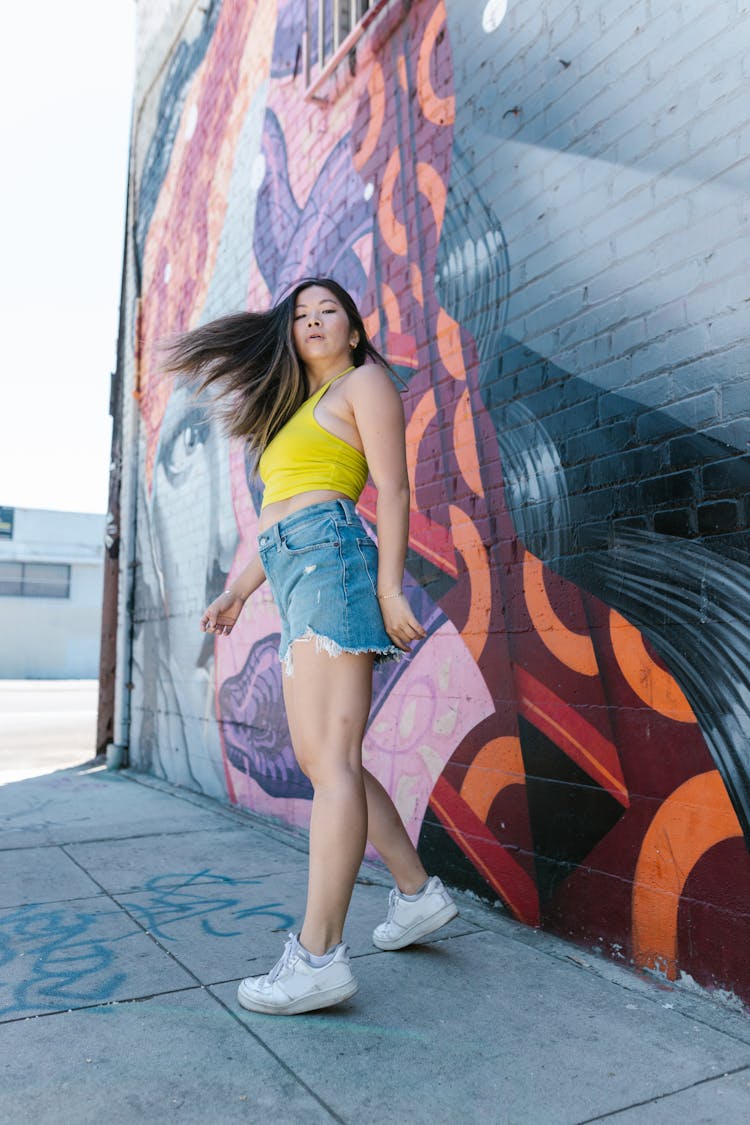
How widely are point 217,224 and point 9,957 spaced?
466 cm

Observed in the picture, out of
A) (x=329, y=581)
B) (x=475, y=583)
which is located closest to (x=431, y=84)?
(x=475, y=583)

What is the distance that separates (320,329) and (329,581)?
0.76 metres

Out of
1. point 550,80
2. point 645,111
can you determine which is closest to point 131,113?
point 550,80

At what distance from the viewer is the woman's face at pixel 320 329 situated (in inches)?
99.0

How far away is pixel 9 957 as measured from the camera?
2.50 meters

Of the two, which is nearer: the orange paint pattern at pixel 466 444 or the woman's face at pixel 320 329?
the woman's face at pixel 320 329

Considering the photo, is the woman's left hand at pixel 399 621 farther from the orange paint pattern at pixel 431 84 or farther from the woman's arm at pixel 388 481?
the orange paint pattern at pixel 431 84

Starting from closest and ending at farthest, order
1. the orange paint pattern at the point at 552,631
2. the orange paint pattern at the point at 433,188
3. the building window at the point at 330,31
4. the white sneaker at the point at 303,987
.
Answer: the white sneaker at the point at 303,987 → the orange paint pattern at the point at 552,631 → the orange paint pattern at the point at 433,188 → the building window at the point at 330,31

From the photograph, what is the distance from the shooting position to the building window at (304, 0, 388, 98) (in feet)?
13.2

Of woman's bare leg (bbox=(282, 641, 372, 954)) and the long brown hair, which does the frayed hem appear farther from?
the long brown hair

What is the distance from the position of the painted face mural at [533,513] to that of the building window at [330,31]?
7 centimetres

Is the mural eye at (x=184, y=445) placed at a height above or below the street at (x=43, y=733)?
above

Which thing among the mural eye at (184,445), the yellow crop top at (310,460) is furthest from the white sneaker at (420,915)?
the mural eye at (184,445)

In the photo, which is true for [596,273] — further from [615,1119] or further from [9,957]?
[9,957]
